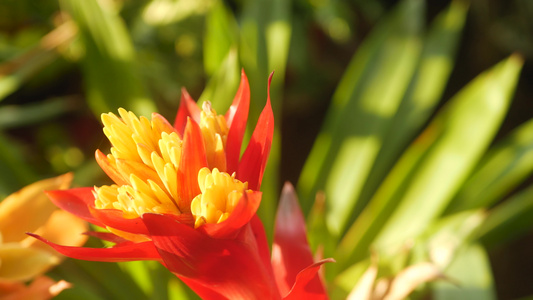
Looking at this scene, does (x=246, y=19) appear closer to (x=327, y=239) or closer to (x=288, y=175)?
(x=327, y=239)

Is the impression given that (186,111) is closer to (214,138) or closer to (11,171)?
(214,138)

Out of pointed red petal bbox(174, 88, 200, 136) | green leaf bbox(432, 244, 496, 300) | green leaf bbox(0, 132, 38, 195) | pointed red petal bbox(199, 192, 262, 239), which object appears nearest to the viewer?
pointed red petal bbox(199, 192, 262, 239)

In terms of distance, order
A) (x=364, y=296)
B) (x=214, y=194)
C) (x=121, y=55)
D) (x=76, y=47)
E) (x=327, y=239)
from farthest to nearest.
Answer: (x=76, y=47) → (x=121, y=55) → (x=327, y=239) → (x=364, y=296) → (x=214, y=194)

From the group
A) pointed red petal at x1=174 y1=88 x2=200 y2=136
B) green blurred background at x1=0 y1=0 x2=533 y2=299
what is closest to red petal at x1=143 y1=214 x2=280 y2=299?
pointed red petal at x1=174 y1=88 x2=200 y2=136

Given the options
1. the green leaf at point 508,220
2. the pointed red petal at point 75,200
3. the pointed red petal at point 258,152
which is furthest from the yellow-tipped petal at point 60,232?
the green leaf at point 508,220

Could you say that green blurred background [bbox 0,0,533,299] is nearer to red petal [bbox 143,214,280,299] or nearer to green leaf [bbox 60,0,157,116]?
green leaf [bbox 60,0,157,116]

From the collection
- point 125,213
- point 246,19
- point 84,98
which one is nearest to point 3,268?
point 125,213
